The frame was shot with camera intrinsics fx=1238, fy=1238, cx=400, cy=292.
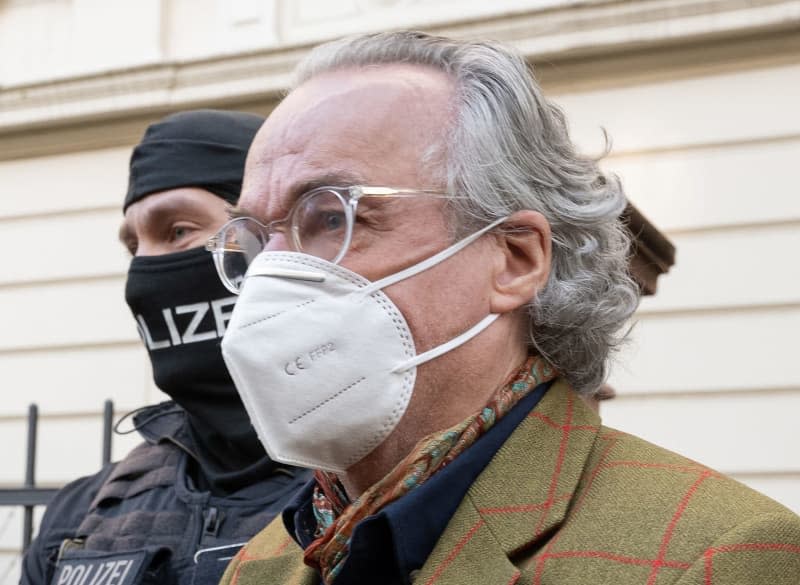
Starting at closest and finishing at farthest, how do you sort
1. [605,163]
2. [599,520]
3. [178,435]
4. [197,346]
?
[599,520] → [197,346] → [178,435] → [605,163]

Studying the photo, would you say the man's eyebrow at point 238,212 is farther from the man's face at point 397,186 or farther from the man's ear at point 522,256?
the man's ear at point 522,256

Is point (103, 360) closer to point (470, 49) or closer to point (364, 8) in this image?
point (364, 8)

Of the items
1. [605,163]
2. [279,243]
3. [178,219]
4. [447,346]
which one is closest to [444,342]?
[447,346]

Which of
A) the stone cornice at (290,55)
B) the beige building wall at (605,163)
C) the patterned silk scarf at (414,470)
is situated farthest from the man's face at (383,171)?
the stone cornice at (290,55)

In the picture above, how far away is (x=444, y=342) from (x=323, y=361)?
21 centimetres

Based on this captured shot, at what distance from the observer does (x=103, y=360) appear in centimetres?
816

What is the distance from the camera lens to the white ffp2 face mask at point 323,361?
2.03 m

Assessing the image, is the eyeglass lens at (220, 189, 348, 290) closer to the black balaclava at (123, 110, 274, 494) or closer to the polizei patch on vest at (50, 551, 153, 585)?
the black balaclava at (123, 110, 274, 494)

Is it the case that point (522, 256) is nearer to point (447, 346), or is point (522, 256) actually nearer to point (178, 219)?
point (447, 346)

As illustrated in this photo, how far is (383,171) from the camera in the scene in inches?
84.6

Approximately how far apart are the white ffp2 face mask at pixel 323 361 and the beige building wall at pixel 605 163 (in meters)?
3.84

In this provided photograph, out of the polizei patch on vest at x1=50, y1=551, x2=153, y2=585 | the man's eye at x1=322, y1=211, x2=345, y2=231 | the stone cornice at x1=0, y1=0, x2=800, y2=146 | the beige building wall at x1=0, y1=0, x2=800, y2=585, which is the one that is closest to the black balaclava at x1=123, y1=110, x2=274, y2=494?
the polizei patch on vest at x1=50, y1=551, x2=153, y2=585

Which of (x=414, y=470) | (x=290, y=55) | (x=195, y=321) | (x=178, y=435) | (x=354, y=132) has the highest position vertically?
(x=354, y=132)

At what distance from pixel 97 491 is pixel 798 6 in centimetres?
465
